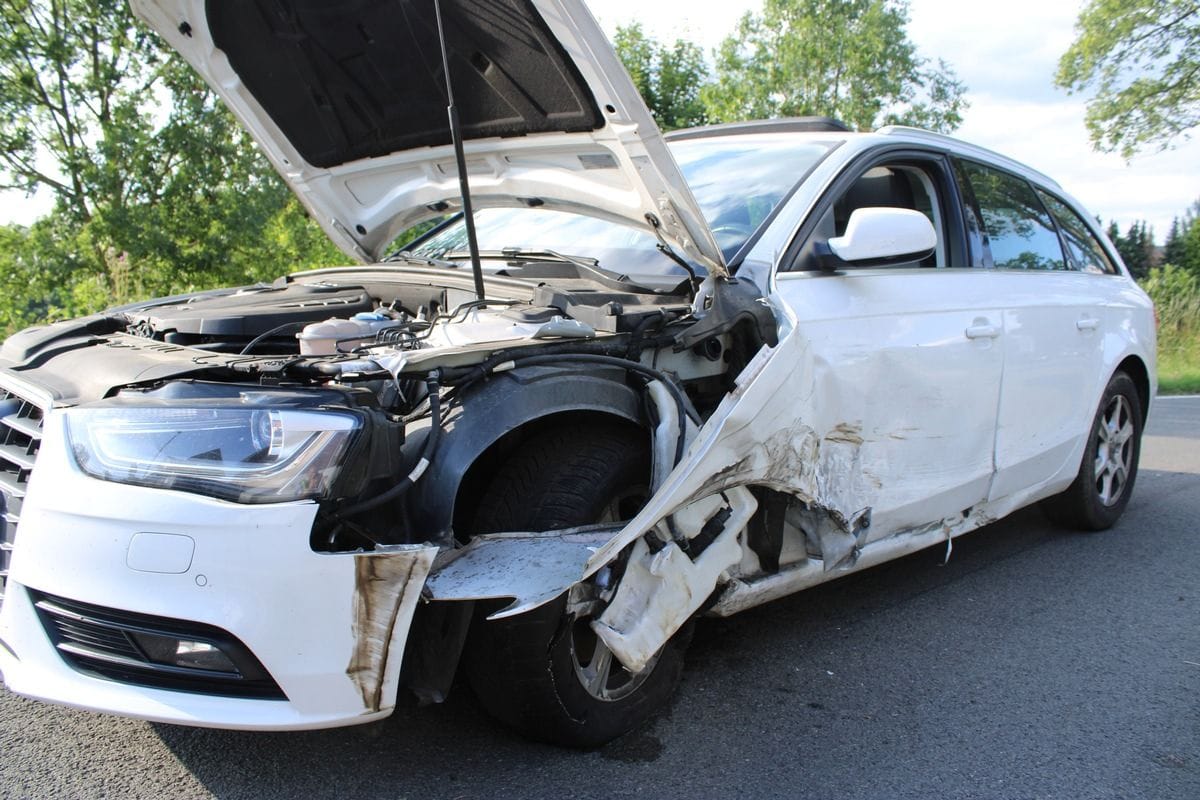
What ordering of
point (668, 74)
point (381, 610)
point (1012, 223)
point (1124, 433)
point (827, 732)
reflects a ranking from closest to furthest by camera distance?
point (381, 610) < point (827, 732) < point (1012, 223) < point (1124, 433) < point (668, 74)

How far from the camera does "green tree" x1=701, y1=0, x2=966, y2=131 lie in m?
18.6

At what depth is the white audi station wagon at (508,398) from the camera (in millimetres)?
1966

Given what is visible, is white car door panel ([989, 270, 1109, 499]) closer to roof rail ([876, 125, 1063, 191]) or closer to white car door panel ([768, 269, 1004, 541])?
white car door panel ([768, 269, 1004, 541])

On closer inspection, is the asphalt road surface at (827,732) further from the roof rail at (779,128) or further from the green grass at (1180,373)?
the green grass at (1180,373)

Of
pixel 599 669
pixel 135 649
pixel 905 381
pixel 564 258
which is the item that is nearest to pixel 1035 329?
pixel 905 381

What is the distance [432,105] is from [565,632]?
1.98 metres

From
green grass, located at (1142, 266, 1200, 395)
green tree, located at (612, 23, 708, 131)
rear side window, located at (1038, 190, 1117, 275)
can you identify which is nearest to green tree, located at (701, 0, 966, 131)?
green tree, located at (612, 23, 708, 131)

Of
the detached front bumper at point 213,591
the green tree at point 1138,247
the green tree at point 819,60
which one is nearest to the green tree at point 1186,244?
the green tree at point 1138,247

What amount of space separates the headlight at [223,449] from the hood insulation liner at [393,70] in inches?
52.2

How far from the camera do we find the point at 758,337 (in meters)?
2.84

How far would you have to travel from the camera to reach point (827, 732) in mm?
2705

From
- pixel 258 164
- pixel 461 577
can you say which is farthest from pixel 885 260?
pixel 258 164

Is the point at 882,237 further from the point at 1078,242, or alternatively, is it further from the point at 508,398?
the point at 1078,242

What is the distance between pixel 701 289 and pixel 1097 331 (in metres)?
2.56
